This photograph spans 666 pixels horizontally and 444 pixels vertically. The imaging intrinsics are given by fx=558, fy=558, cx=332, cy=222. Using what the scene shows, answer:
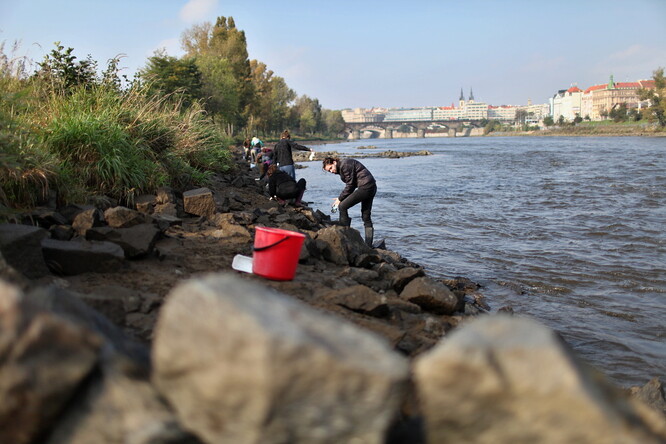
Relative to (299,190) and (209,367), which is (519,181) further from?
(209,367)

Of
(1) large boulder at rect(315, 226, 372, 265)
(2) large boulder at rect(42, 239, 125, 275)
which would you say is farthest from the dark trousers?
(2) large boulder at rect(42, 239, 125, 275)

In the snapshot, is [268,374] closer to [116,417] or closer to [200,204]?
[116,417]

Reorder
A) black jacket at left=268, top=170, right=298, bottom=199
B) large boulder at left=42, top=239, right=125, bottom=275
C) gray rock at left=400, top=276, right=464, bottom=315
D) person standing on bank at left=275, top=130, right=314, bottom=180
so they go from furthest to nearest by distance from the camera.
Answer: person standing on bank at left=275, top=130, right=314, bottom=180 < black jacket at left=268, top=170, right=298, bottom=199 < gray rock at left=400, top=276, right=464, bottom=315 < large boulder at left=42, top=239, right=125, bottom=275

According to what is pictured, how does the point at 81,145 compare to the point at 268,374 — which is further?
the point at 81,145

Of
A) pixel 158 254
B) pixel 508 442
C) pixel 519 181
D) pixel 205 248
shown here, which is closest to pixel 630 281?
pixel 205 248

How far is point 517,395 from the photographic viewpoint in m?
1.91

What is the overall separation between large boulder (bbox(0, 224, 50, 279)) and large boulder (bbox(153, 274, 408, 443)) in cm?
257

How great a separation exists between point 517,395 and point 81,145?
7013mm

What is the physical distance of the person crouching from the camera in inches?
468

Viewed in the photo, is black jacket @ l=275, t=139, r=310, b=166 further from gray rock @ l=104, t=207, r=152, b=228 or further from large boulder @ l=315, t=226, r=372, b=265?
gray rock @ l=104, t=207, r=152, b=228

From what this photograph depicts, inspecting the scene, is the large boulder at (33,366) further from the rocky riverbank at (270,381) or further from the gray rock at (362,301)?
the gray rock at (362,301)

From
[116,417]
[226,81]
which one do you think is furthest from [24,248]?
[226,81]

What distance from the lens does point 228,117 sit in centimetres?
4662

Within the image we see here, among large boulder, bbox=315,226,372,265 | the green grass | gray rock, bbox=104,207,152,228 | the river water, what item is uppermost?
the green grass
